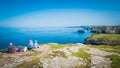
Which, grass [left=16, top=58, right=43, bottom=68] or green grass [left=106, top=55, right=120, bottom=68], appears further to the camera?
grass [left=16, top=58, right=43, bottom=68]

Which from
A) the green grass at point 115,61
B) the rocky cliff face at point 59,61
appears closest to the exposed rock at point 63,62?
the rocky cliff face at point 59,61

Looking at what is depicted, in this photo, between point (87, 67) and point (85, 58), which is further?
point (85, 58)

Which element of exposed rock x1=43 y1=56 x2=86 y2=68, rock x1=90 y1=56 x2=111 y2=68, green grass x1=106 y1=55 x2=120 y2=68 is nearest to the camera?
green grass x1=106 y1=55 x2=120 y2=68

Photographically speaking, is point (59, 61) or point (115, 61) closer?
point (115, 61)

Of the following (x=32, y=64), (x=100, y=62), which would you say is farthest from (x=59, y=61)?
(x=100, y=62)

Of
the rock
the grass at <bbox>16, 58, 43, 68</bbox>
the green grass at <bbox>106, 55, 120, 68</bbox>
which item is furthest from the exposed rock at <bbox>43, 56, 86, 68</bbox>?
the green grass at <bbox>106, 55, 120, 68</bbox>

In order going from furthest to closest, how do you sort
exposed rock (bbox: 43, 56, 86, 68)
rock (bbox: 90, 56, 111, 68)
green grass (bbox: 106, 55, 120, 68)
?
exposed rock (bbox: 43, 56, 86, 68), rock (bbox: 90, 56, 111, 68), green grass (bbox: 106, 55, 120, 68)

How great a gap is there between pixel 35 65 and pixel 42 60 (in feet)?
6.59

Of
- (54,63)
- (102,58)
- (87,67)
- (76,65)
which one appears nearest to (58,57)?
(54,63)

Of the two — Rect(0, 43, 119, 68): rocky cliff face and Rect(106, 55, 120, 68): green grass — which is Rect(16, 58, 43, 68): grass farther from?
Rect(106, 55, 120, 68): green grass

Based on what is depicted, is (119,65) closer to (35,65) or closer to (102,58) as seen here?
(102,58)

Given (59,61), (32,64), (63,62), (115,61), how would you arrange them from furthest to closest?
(59,61) → (63,62) → (115,61) → (32,64)

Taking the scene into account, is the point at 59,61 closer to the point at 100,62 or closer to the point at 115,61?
the point at 100,62

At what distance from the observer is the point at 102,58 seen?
2366 centimetres
